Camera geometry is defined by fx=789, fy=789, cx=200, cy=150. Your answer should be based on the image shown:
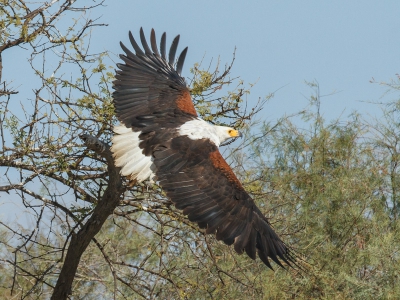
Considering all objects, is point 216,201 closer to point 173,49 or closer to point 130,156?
point 130,156

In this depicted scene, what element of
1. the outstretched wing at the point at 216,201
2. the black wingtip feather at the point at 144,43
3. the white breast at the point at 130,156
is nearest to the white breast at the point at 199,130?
the outstretched wing at the point at 216,201

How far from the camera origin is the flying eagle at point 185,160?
6539mm

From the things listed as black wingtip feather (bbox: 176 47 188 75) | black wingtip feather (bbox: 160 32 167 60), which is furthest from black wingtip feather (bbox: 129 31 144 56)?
black wingtip feather (bbox: 176 47 188 75)

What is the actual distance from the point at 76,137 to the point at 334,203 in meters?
5.51

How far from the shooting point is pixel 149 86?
7930mm

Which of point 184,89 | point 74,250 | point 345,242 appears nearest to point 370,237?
point 345,242

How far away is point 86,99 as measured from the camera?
7.07 m

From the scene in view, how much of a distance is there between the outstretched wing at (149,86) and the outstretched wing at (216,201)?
0.65 m

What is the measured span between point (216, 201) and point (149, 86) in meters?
1.81

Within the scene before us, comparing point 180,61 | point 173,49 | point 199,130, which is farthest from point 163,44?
point 199,130

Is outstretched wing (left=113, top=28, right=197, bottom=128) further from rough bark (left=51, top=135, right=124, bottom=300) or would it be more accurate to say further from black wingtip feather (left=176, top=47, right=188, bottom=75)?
rough bark (left=51, top=135, right=124, bottom=300)

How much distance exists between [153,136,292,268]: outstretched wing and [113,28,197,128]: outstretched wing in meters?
0.65

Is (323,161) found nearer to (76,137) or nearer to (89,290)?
(89,290)

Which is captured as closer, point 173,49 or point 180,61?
point 180,61
